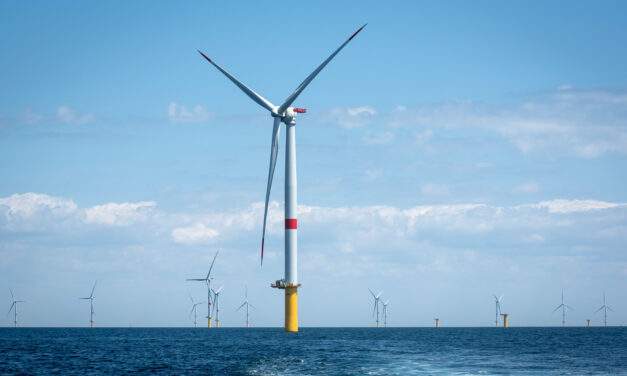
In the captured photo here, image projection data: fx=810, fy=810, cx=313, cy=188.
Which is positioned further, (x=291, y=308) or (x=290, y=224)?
(x=291, y=308)

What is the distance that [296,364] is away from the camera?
94625mm

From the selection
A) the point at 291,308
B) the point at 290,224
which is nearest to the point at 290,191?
the point at 290,224

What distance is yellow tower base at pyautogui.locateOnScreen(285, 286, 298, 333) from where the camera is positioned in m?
98.2

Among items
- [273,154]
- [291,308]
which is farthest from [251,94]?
[291,308]

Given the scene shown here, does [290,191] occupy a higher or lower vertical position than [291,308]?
higher

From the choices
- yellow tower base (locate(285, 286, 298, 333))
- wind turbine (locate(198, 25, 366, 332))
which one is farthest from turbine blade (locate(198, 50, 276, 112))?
yellow tower base (locate(285, 286, 298, 333))

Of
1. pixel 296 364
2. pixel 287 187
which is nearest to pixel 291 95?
pixel 287 187

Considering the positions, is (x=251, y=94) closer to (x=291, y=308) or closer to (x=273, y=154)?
(x=273, y=154)

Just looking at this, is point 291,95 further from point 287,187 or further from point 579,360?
point 579,360

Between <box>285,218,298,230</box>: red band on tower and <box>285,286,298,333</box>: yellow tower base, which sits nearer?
<box>285,218,298,230</box>: red band on tower

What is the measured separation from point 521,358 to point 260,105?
51.3m

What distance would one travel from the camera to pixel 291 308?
99.3 meters

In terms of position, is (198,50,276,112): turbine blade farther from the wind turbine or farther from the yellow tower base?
the yellow tower base

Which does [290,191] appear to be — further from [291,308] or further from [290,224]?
[291,308]
